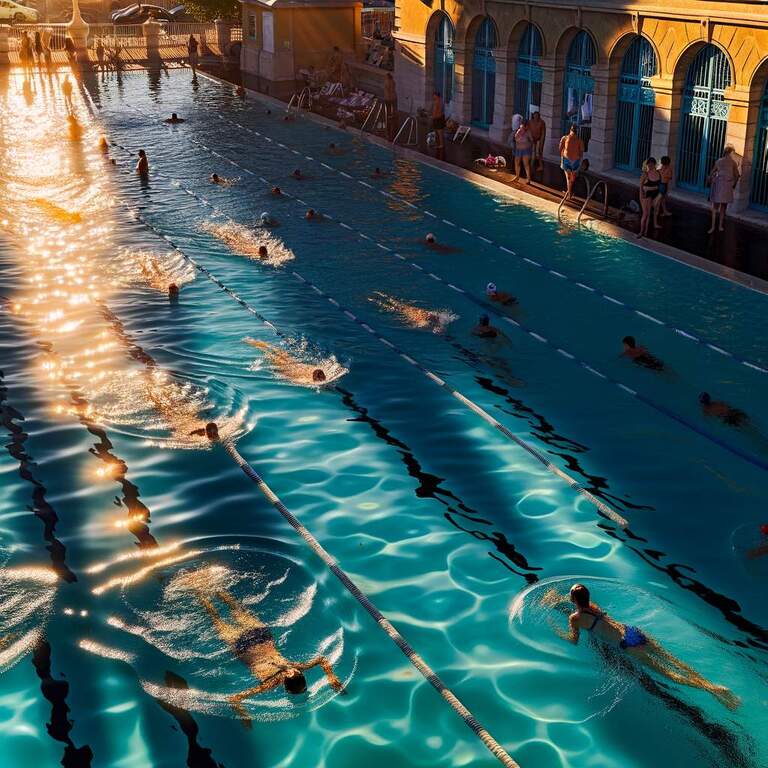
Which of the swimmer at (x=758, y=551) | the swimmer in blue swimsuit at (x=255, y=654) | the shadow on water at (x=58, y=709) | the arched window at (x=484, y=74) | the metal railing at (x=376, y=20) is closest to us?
the shadow on water at (x=58, y=709)

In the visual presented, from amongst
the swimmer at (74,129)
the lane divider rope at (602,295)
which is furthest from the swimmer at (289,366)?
the swimmer at (74,129)

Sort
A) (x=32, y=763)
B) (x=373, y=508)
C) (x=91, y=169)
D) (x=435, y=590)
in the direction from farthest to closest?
1. (x=91, y=169)
2. (x=373, y=508)
3. (x=435, y=590)
4. (x=32, y=763)

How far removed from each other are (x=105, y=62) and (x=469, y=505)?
4501 centimetres

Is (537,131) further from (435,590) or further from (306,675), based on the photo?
(306,675)

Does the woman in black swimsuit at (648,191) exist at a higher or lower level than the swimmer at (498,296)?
higher

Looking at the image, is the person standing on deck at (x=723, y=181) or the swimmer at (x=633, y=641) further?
the person standing on deck at (x=723, y=181)

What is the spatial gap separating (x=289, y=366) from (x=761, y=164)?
13575mm

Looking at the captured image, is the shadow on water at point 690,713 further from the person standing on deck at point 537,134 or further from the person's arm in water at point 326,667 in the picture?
the person standing on deck at point 537,134

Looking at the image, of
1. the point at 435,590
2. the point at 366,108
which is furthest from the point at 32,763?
the point at 366,108

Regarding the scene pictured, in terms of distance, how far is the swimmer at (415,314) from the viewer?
20.7 meters

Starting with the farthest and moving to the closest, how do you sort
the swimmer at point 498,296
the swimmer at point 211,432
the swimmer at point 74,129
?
1. the swimmer at point 74,129
2. the swimmer at point 498,296
3. the swimmer at point 211,432

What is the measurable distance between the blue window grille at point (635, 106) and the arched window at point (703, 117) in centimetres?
127

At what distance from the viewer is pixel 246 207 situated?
28703 mm

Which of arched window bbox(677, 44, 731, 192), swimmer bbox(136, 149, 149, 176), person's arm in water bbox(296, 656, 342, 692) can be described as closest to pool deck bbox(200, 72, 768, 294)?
arched window bbox(677, 44, 731, 192)
